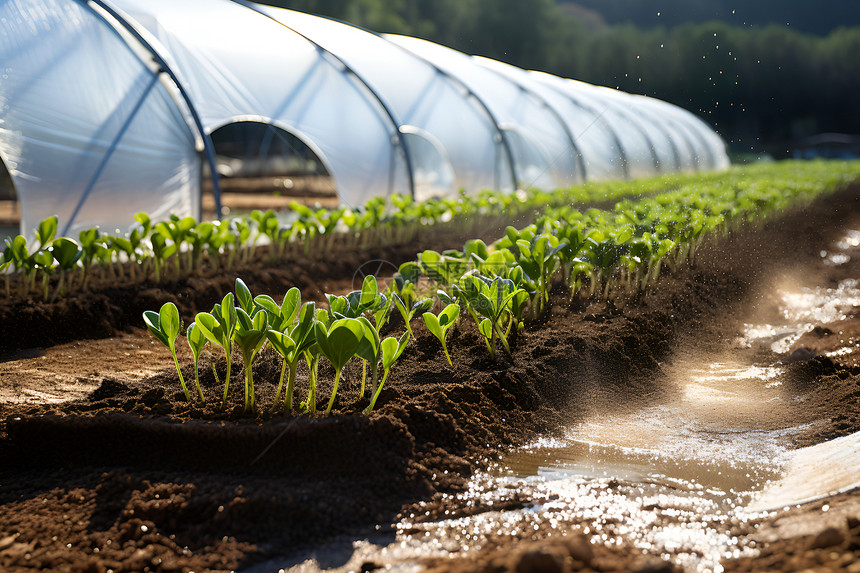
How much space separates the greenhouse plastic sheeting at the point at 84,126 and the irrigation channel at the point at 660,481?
14.8 ft

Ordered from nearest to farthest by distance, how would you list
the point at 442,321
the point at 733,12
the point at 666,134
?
the point at 442,321, the point at 733,12, the point at 666,134

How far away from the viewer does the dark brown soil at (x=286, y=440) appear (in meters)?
1.75

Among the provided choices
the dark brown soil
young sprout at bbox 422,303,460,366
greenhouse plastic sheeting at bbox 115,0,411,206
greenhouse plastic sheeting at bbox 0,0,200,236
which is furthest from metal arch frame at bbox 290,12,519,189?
young sprout at bbox 422,303,460,366

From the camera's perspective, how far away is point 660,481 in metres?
2.21

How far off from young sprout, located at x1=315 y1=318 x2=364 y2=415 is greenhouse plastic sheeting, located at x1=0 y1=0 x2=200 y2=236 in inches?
161

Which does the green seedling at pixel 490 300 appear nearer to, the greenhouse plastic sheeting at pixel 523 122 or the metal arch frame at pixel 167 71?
the metal arch frame at pixel 167 71

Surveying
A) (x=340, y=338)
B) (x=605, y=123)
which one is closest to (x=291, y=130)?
(x=340, y=338)

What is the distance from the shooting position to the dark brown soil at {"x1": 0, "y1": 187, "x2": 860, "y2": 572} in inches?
Result: 68.7

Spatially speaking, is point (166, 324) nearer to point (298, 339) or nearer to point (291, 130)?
point (298, 339)

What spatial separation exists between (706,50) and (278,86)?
484cm

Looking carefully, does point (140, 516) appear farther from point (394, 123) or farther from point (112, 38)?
point (394, 123)

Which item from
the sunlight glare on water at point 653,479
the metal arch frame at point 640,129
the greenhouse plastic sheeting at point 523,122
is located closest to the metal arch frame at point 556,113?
the greenhouse plastic sheeting at point 523,122

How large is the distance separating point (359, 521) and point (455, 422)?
63 cm

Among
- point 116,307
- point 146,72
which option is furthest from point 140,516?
point 146,72
